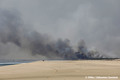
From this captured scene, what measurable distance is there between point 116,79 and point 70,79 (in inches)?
208

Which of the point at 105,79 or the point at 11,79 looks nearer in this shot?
the point at 105,79

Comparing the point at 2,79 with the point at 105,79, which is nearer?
the point at 105,79

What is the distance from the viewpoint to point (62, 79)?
1590 cm

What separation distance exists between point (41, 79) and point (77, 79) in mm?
4251

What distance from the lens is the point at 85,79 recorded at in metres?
15.8

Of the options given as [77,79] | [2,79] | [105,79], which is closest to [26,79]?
[2,79]

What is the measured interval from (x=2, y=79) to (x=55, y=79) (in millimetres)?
6525

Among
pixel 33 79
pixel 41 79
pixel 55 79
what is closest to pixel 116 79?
pixel 55 79

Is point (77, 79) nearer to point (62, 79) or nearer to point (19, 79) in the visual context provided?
point (62, 79)

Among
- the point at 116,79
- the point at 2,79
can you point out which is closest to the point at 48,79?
the point at 2,79

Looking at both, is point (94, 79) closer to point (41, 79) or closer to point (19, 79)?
point (41, 79)

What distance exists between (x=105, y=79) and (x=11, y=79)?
11.2 m

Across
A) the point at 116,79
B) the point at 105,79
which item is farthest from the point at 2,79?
the point at 116,79

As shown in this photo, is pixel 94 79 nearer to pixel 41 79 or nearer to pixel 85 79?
pixel 85 79
